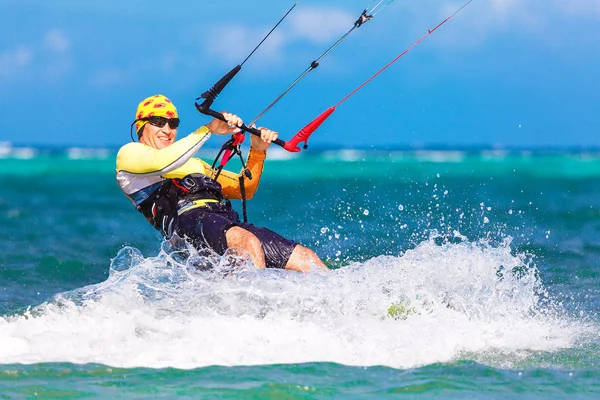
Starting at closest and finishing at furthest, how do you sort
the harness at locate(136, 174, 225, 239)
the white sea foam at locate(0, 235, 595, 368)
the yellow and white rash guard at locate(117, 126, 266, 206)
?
the white sea foam at locate(0, 235, 595, 368) < the yellow and white rash guard at locate(117, 126, 266, 206) < the harness at locate(136, 174, 225, 239)

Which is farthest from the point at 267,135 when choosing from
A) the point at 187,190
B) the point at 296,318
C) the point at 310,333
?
the point at 310,333

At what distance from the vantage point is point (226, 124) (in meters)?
7.03

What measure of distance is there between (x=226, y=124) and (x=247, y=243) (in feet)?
2.84

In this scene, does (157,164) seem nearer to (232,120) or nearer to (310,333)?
(232,120)

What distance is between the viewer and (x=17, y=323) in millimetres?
6457

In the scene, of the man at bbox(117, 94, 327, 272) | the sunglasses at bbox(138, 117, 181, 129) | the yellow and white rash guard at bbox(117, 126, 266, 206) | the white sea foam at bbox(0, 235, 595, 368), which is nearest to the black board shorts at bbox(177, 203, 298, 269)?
the man at bbox(117, 94, 327, 272)

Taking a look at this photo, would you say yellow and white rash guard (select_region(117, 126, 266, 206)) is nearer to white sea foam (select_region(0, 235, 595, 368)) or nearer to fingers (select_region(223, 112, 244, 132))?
fingers (select_region(223, 112, 244, 132))

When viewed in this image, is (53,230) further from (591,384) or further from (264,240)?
(591,384)

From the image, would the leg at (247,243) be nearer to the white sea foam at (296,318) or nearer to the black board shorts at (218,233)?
the black board shorts at (218,233)

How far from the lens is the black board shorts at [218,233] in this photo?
7035 millimetres

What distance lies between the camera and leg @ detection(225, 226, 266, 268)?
6984 millimetres

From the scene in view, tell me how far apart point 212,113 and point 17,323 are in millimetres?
1948

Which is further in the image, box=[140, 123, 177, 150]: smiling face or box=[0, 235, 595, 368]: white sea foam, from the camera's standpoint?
box=[140, 123, 177, 150]: smiling face

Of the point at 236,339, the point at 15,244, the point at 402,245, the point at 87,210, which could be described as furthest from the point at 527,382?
the point at 87,210
